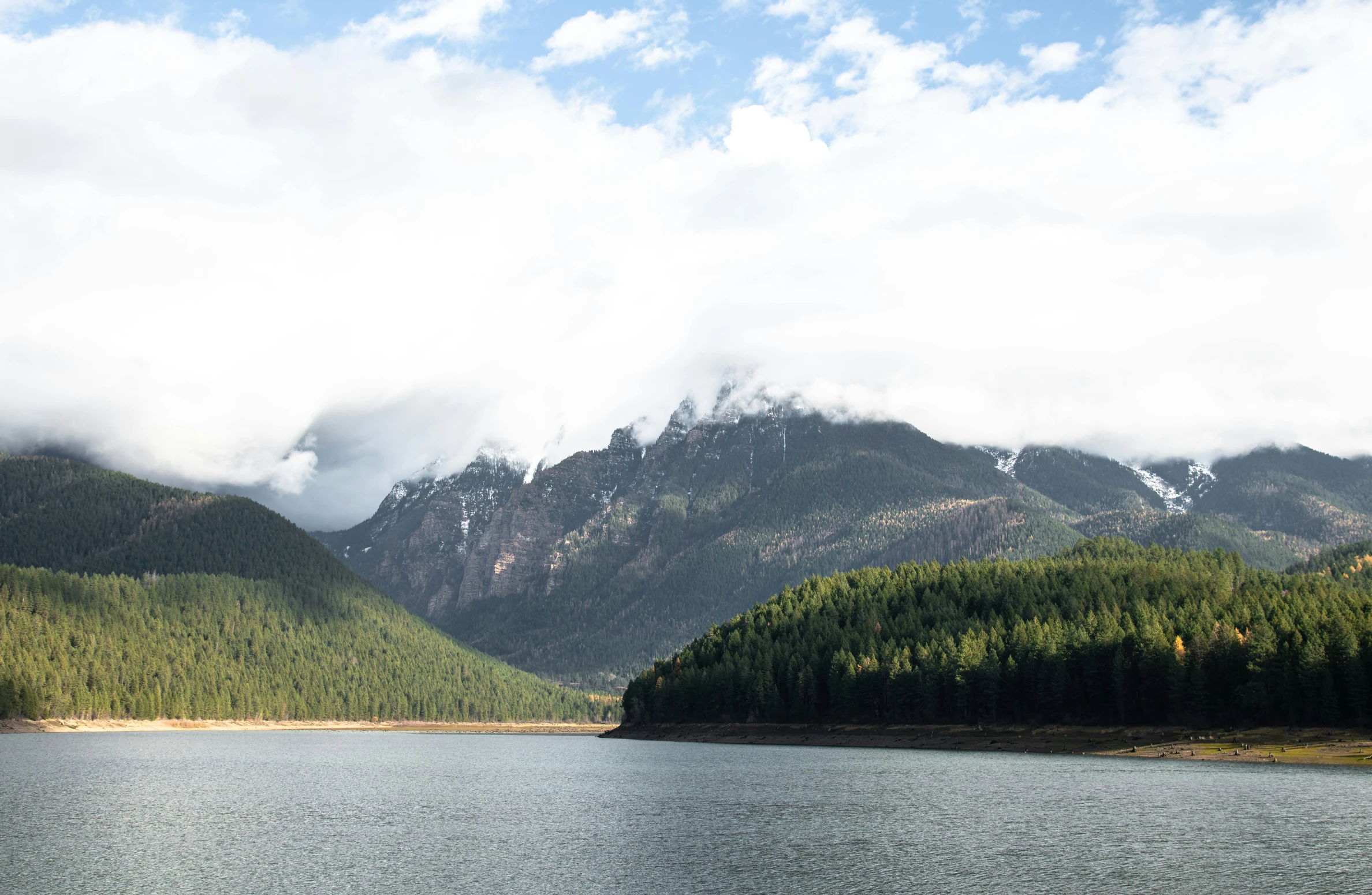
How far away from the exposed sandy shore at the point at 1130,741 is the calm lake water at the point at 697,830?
25.7 feet

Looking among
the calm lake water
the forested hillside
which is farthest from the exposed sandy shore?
the calm lake water

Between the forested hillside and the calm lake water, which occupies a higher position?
the forested hillside

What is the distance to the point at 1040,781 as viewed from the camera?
378 feet

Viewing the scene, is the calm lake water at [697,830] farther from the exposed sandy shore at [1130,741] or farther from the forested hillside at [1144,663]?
the forested hillside at [1144,663]

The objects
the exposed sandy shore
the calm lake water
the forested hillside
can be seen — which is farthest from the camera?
the forested hillside

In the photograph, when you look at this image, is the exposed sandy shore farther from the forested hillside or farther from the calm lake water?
the calm lake water

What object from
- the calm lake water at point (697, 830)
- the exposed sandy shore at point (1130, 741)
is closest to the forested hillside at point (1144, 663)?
the exposed sandy shore at point (1130, 741)

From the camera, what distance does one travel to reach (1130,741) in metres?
156

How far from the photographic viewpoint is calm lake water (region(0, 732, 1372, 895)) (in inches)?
2489

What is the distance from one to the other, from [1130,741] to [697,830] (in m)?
94.4

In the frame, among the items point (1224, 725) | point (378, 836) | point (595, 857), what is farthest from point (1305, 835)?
point (1224, 725)

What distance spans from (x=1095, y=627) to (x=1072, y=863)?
116 metres

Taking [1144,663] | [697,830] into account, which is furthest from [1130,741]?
[697,830]

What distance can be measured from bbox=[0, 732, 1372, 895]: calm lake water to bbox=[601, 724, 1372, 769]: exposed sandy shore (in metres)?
7.82
